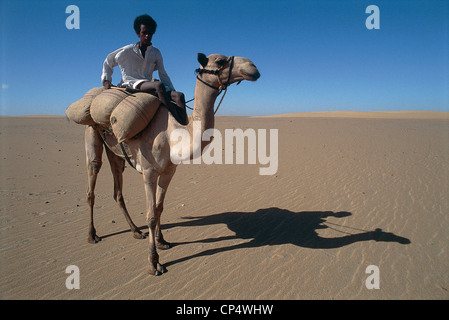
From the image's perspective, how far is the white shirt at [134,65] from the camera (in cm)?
425

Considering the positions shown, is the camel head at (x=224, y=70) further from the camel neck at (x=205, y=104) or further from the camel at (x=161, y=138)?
the camel neck at (x=205, y=104)

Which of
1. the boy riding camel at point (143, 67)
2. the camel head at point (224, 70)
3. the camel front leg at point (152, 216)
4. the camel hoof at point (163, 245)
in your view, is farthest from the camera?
the camel hoof at point (163, 245)

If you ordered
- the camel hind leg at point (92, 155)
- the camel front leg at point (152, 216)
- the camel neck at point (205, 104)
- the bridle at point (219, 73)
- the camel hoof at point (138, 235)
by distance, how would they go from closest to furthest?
the bridle at point (219, 73)
the camel neck at point (205, 104)
the camel front leg at point (152, 216)
the camel hind leg at point (92, 155)
the camel hoof at point (138, 235)

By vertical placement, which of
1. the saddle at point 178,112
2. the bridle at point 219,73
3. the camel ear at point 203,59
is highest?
A: the camel ear at point 203,59

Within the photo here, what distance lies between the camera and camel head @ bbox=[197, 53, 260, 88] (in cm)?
343

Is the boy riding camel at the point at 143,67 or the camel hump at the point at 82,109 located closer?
the boy riding camel at the point at 143,67

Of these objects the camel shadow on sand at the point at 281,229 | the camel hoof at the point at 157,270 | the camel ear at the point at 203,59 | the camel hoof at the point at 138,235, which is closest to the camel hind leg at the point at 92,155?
the camel hoof at the point at 138,235

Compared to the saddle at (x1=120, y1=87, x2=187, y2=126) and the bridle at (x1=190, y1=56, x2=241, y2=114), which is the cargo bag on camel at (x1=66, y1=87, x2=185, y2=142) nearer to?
the saddle at (x1=120, y1=87, x2=187, y2=126)

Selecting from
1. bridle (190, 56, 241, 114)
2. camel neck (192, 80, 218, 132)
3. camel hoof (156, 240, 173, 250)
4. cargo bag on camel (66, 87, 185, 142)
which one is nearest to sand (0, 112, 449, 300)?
camel hoof (156, 240, 173, 250)

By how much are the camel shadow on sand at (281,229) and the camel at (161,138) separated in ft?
3.02

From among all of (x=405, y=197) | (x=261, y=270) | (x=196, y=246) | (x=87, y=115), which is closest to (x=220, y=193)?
(x=196, y=246)

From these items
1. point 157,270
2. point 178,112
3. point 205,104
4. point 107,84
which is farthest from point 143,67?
point 157,270

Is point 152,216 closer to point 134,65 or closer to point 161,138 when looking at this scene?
point 161,138
